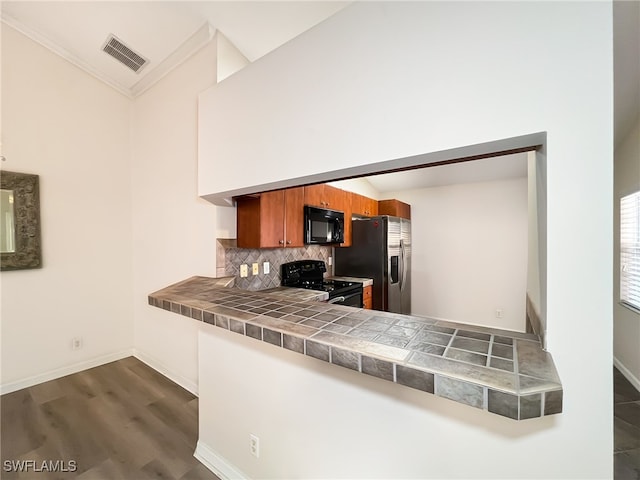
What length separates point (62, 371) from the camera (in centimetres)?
272

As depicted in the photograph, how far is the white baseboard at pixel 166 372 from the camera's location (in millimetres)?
2520

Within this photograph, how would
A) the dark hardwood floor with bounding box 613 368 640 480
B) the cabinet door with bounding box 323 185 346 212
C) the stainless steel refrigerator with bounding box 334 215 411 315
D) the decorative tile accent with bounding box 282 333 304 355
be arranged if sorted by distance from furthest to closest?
the stainless steel refrigerator with bounding box 334 215 411 315 → the cabinet door with bounding box 323 185 346 212 → the dark hardwood floor with bounding box 613 368 640 480 → the decorative tile accent with bounding box 282 333 304 355

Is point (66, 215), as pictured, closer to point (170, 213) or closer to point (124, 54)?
point (170, 213)

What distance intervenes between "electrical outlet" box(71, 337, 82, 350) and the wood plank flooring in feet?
0.91

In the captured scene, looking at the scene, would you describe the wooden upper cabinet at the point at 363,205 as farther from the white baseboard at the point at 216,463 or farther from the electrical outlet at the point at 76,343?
the electrical outlet at the point at 76,343

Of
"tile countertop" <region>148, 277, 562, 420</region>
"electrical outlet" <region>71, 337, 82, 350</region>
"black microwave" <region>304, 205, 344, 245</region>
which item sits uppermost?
"black microwave" <region>304, 205, 344, 245</region>

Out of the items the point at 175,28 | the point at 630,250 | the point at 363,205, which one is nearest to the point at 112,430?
the point at 175,28

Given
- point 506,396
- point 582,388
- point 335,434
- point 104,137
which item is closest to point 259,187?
point 335,434

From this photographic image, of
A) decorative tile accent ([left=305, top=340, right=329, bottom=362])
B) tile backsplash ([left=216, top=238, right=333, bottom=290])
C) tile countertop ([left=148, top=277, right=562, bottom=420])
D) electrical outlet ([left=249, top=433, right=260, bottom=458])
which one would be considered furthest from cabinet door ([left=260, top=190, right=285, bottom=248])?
decorative tile accent ([left=305, top=340, right=329, bottom=362])

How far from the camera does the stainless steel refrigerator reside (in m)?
3.53

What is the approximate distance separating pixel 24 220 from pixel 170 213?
131cm

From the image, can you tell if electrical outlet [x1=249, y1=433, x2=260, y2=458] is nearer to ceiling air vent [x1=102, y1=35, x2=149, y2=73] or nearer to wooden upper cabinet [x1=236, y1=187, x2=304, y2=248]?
wooden upper cabinet [x1=236, y1=187, x2=304, y2=248]

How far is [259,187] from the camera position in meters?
1.64

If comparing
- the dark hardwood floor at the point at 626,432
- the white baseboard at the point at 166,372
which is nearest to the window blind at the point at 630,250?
the dark hardwood floor at the point at 626,432
